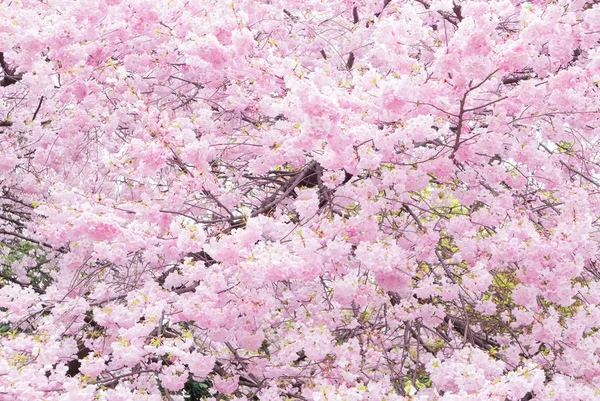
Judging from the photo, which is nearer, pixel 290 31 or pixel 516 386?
pixel 516 386

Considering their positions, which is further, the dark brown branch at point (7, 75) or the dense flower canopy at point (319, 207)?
the dark brown branch at point (7, 75)

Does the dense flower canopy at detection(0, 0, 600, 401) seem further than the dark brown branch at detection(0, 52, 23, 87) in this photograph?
No

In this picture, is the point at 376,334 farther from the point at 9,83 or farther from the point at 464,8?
the point at 9,83

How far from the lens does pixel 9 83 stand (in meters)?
7.13

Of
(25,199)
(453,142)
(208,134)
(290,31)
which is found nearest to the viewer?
(453,142)

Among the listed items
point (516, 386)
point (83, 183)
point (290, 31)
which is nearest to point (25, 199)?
point (83, 183)

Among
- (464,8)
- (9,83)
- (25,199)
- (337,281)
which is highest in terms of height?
(464,8)

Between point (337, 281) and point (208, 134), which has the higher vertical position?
point (208, 134)

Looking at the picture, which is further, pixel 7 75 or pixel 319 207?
pixel 7 75

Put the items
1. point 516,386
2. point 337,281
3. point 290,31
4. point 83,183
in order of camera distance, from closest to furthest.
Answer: point 516,386 < point 337,281 < point 290,31 < point 83,183

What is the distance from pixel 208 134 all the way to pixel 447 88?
1827 millimetres

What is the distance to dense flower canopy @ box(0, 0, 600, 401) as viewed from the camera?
14.5 ft

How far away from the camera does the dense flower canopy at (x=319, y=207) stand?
441 cm

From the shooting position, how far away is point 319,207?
5.46m
